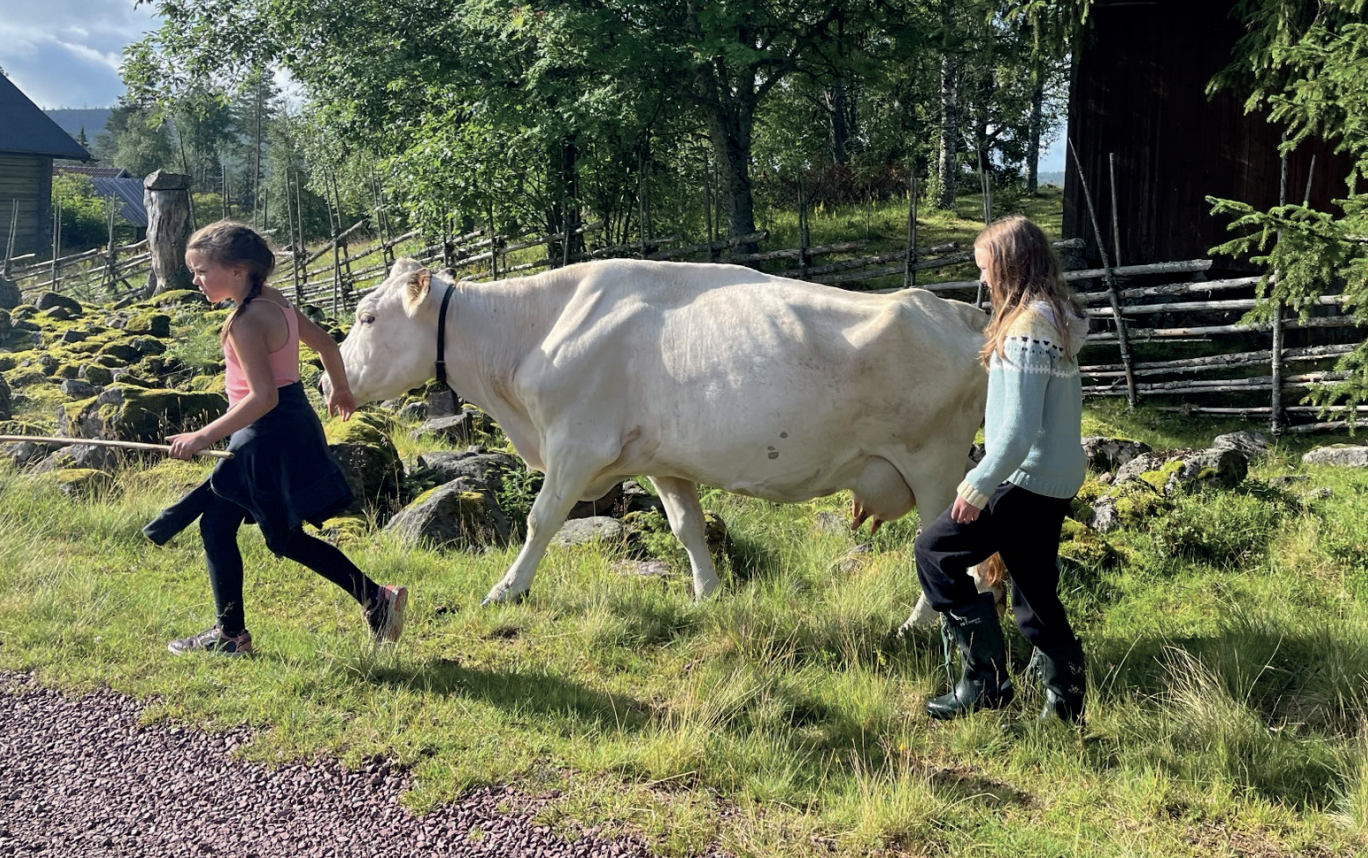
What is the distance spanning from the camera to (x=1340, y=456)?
7.85 meters

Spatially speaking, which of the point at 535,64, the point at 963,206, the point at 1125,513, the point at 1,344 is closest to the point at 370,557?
the point at 1125,513

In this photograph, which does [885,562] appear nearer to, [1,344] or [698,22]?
[698,22]

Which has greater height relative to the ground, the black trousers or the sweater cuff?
the sweater cuff

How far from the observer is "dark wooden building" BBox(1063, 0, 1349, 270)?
1193 cm

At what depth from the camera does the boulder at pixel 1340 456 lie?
25.1 ft

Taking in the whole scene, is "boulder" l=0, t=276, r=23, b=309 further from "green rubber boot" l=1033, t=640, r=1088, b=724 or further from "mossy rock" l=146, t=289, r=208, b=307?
"green rubber boot" l=1033, t=640, r=1088, b=724

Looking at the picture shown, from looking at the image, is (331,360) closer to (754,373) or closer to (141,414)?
(754,373)

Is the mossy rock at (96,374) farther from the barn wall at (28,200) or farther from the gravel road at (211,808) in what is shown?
the barn wall at (28,200)

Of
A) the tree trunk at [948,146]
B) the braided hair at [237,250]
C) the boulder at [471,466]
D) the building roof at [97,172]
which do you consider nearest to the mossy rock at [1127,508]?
the boulder at [471,466]

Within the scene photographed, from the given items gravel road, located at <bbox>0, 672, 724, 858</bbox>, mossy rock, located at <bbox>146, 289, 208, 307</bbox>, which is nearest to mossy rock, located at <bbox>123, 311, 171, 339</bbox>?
mossy rock, located at <bbox>146, 289, 208, 307</bbox>

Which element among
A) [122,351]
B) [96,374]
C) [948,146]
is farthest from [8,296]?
[948,146]

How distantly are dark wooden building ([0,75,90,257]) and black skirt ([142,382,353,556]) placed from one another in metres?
33.6

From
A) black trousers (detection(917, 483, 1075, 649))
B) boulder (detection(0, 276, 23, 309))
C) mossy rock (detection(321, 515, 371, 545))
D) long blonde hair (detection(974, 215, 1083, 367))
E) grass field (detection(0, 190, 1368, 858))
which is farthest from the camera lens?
boulder (detection(0, 276, 23, 309))

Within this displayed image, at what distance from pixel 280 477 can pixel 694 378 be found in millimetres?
1773
